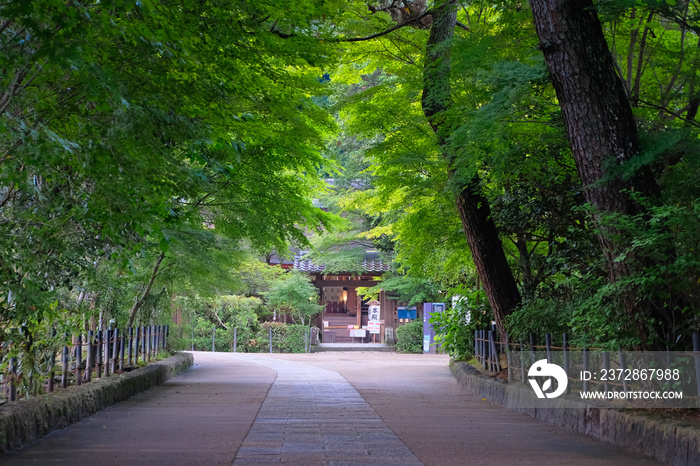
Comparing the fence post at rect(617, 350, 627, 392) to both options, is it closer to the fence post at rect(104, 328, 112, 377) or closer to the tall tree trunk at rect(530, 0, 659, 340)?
the tall tree trunk at rect(530, 0, 659, 340)

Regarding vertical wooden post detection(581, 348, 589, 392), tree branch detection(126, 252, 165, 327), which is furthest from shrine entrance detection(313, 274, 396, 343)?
vertical wooden post detection(581, 348, 589, 392)

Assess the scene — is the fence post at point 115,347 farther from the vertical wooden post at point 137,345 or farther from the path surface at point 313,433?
the vertical wooden post at point 137,345

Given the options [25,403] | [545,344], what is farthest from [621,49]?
[25,403]

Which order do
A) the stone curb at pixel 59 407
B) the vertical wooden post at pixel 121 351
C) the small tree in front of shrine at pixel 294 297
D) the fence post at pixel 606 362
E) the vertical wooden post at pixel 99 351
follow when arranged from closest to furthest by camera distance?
the stone curb at pixel 59 407
the fence post at pixel 606 362
the vertical wooden post at pixel 99 351
the vertical wooden post at pixel 121 351
the small tree in front of shrine at pixel 294 297

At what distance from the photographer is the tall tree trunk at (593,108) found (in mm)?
7316

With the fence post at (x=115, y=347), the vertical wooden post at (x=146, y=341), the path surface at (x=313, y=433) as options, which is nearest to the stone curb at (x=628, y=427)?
the path surface at (x=313, y=433)

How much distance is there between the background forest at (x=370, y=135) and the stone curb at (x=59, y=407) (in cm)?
60

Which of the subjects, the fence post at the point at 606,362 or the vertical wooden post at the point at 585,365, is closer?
the fence post at the point at 606,362

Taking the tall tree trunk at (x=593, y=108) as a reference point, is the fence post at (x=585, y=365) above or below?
below

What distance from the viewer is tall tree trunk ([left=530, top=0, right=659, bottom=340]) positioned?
7.32 metres

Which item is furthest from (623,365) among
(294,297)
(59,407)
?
(294,297)

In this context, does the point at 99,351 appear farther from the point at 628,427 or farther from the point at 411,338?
the point at 411,338

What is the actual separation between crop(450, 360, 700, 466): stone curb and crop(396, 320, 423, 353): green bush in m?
21.6

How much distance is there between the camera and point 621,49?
391 inches
